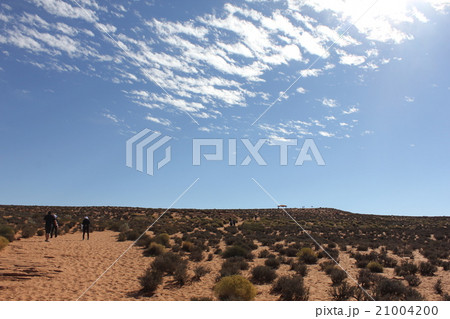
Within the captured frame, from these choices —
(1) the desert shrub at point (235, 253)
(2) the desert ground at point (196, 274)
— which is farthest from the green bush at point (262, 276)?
(1) the desert shrub at point (235, 253)

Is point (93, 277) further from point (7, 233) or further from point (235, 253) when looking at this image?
point (7, 233)

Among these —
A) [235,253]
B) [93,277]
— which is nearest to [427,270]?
[235,253]

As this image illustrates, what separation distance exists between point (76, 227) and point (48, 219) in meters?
11.8

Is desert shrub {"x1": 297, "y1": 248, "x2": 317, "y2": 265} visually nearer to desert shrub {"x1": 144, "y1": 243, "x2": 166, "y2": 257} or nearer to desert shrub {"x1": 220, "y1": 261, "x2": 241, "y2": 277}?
desert shrub {"x1": 220, "y1": 261, "x2": 241, "y2": 277}

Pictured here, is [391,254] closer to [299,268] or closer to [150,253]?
[299,268]

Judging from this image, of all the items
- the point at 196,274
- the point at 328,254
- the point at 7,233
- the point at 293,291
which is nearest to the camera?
the point at 293,291

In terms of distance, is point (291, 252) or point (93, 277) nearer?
point (93, 277)

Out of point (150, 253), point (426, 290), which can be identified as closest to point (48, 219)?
point (150, 253)

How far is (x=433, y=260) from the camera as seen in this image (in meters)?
18.2

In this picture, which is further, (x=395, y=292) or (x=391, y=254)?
(x=391, y=254)

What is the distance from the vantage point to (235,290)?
9.84 m
